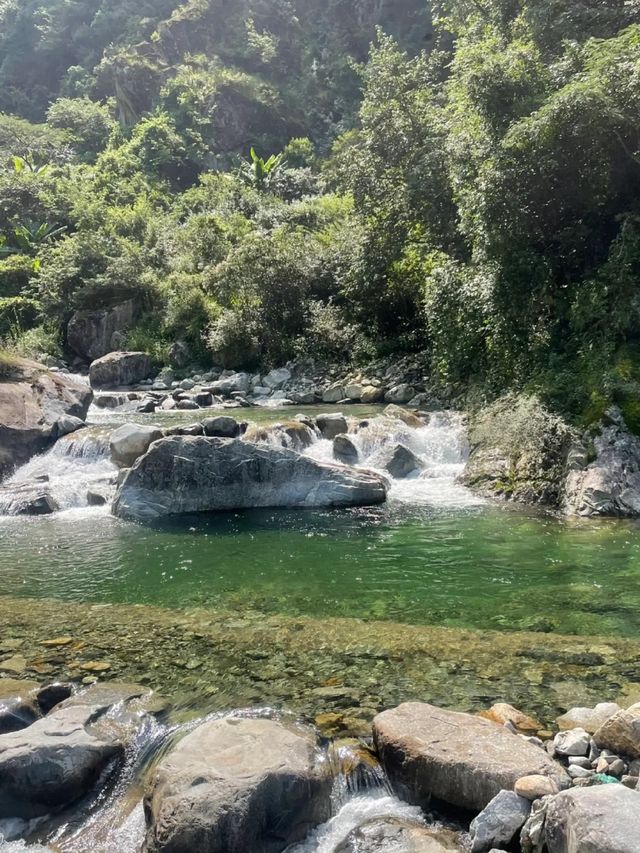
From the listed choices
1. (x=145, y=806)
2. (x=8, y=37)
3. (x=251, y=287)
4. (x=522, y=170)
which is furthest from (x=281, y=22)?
(x=145, y=806)

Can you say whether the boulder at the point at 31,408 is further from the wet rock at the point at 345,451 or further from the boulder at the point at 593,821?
the boulder at the point at 593,821

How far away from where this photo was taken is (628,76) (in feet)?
44.4

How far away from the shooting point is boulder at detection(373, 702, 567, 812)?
4.42 m

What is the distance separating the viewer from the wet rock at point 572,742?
4.77 m

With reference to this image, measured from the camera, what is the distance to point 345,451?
16.4m

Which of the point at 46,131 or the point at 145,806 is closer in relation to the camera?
the point at 145,806

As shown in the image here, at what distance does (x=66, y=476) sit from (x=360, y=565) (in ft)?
28.7

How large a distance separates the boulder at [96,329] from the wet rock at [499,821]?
33.3m

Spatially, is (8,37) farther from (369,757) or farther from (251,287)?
(369,757)

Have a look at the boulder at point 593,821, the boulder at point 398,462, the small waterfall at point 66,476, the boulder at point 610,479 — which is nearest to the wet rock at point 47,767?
the boulder at point 593,821

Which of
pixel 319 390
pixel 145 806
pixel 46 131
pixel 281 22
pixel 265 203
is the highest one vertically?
pixel 281 22

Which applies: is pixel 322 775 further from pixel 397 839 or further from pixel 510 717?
pixel 510 717

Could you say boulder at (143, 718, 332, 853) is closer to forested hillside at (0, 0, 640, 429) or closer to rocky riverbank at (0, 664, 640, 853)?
rocky riverbank at (0, 664, 640, 853)

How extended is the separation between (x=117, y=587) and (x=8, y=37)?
87442 mm
